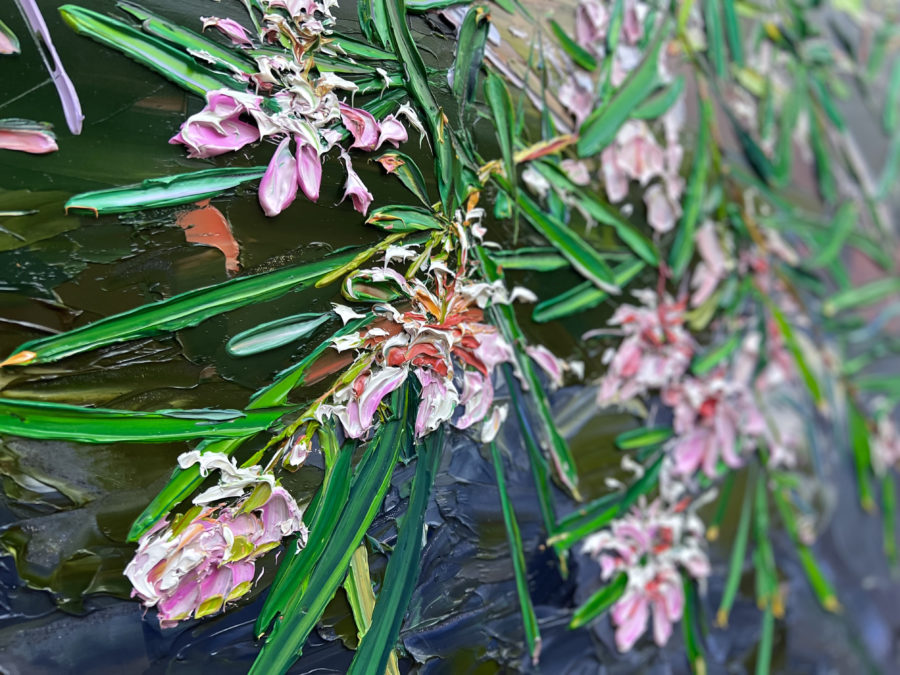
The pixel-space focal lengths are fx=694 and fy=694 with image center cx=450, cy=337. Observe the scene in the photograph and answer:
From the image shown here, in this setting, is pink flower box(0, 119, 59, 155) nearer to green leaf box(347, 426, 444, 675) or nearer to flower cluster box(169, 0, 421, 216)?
flower cluster box(169, 0, 421, 216)

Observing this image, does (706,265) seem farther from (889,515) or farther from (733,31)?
(889,515)

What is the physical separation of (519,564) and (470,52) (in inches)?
11.2

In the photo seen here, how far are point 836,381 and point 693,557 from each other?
0.71 feet

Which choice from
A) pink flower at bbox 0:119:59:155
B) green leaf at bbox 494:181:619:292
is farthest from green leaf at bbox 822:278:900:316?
pink flower at bbox 0:119:59:155


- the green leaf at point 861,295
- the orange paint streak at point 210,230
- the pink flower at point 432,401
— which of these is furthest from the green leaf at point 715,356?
the orange paint streak at point 210,230

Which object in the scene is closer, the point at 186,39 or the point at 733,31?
the point at 186,39

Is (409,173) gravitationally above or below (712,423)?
above

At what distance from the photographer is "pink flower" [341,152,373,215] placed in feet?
1.05

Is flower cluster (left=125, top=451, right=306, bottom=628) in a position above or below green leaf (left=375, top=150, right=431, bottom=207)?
below

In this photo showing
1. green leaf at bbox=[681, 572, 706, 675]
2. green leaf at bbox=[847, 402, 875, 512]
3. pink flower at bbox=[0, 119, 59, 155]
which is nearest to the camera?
pink flower at bbox=[0, 119, 59, 155]

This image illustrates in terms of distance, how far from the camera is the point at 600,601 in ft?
1.43

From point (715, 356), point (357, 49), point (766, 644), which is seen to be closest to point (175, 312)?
point (357, 49)

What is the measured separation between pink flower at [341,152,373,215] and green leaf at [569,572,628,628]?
277mm

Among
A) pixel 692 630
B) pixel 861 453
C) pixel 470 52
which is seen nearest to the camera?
pixel 470 52
